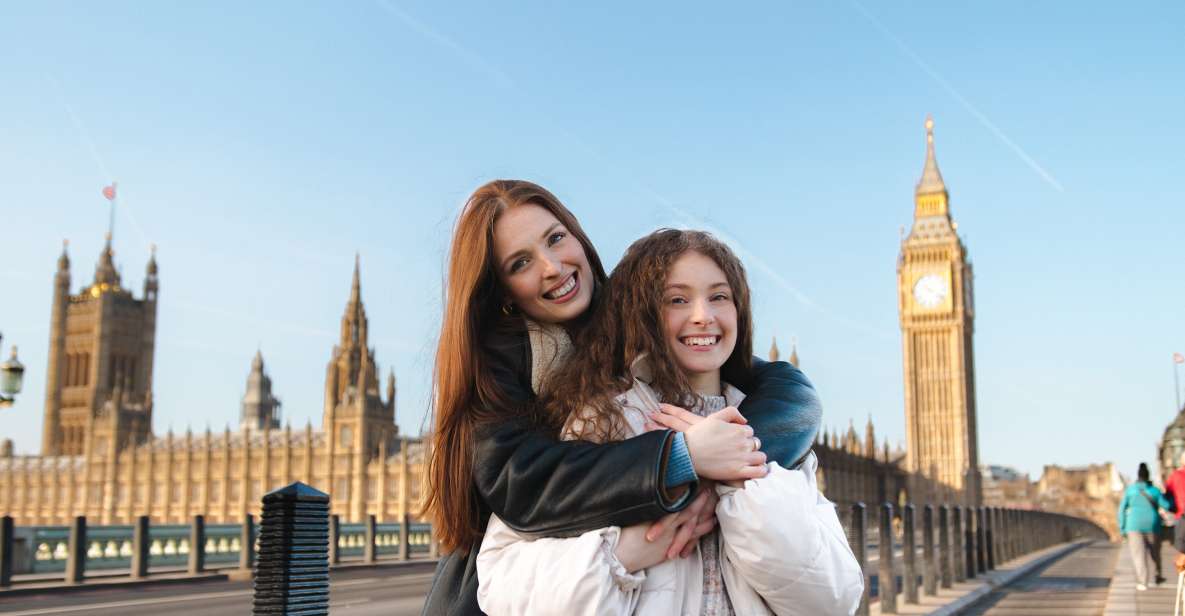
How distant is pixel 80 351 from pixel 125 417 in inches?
750

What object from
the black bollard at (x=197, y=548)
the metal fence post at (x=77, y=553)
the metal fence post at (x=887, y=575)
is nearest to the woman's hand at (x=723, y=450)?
the metal fence post at (x=887, y=575)

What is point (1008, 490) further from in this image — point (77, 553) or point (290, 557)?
point (290, 557)

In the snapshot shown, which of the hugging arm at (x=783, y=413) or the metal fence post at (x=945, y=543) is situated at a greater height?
the hugging arm at (x=783, y=413)

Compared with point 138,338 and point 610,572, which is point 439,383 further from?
point 138,338

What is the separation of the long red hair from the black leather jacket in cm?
4

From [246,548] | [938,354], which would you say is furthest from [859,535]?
[938,354]

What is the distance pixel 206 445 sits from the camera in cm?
6625

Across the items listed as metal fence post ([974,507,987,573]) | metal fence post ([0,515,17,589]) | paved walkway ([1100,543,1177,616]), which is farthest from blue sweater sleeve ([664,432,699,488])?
metal fence post ([0,515,17,589])

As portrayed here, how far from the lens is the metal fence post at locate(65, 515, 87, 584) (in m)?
15.5

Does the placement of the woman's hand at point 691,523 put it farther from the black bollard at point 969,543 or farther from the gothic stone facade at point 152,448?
the gothic stone facade at point 152,448

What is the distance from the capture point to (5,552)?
14.0 metres

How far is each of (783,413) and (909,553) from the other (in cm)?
874

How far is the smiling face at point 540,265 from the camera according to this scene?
2.49 meters

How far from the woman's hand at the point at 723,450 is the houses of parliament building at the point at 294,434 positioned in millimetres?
48089
